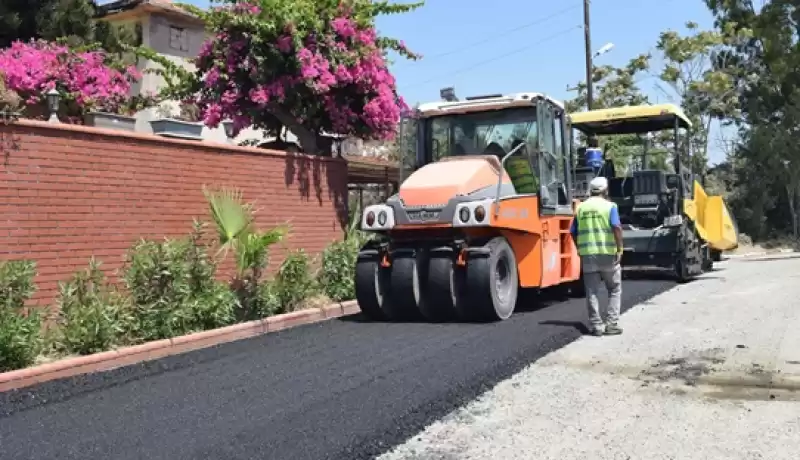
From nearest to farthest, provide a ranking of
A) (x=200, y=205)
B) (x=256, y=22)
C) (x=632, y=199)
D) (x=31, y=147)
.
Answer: (x=31, y=147) → (x=200, y=205) → (x=256, y=22) → (x=632, y=199)

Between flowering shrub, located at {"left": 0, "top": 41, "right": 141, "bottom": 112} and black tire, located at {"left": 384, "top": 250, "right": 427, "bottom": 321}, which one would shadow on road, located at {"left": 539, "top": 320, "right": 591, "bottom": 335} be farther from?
flowering shrub, located at {"left": 0, "top": 41, "right": 141, "bottom": 112}

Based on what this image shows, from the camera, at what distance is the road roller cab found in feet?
30.7

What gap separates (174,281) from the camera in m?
8.25

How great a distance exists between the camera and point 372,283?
32.2 ft

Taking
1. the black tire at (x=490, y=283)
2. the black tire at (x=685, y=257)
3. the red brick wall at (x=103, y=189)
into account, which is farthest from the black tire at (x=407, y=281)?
the black tire at (x=685, y=257)

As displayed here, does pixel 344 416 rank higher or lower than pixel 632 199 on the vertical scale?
lower

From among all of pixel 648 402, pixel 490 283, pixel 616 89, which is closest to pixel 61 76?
pixel 490 283

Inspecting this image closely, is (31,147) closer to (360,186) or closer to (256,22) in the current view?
(256,22)

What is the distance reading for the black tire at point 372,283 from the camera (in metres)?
9.80

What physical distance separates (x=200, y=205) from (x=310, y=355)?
10.7ft

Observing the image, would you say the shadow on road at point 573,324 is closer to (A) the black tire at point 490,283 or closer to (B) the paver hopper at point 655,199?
(A) the black tire at point 490,283

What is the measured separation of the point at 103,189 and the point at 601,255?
18.1ft

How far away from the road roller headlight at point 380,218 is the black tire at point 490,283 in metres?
1.10

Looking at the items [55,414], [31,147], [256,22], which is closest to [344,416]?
[55,414]
